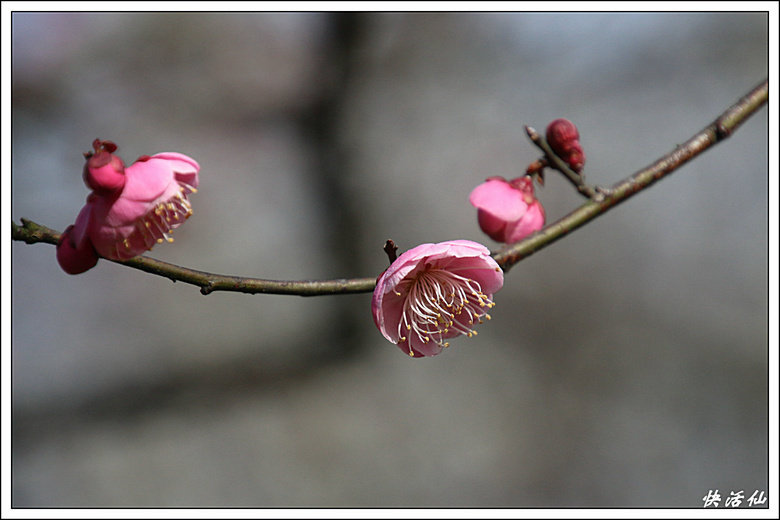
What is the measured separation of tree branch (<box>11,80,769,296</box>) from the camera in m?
0.49

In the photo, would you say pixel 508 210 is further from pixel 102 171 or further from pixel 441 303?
pixel 102 171

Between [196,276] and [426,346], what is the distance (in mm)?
267

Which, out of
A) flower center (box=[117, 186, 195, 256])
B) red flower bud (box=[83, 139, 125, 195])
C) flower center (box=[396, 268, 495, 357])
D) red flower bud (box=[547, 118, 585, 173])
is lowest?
flower center (box=[396, 268, 495, 357])

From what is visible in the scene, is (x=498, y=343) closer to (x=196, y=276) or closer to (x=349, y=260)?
(x=349, y=260)

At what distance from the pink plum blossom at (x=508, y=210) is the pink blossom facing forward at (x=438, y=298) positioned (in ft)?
0.37

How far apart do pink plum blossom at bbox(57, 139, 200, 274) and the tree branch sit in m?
0.02

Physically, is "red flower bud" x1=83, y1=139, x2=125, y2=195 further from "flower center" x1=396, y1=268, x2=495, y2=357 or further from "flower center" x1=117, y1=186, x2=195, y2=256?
"flower center" x1=396, y1=268, x2=495, y2=357

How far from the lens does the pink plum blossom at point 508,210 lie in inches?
28.3

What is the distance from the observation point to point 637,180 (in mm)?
670

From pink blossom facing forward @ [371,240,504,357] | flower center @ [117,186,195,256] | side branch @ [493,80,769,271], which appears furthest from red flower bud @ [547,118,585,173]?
flower center @ [117,186,195,256]

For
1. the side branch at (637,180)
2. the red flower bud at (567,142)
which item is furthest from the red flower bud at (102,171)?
the red flower bud at (567,142)

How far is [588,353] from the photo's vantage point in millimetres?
2906

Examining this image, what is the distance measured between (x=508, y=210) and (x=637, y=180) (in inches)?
6.3

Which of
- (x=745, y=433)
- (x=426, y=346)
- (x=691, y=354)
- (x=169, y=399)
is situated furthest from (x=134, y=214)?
(x=745, y=433)
